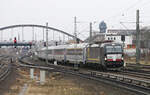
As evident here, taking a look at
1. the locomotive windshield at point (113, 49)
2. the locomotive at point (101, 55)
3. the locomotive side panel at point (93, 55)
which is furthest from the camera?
the locomotive side panel at point (93, 55)

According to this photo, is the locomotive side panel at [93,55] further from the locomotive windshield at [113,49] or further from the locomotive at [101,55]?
the locomotive windshield at [113,49]

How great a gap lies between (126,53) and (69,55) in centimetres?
2864

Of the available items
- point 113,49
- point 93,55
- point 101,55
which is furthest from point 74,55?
point 113,49

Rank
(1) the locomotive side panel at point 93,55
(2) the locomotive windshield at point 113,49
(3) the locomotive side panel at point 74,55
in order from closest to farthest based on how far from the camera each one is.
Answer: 1. (2) the locomotive windshield at point 113,49
2. (1) the locomotive side panel at point 93,55
3. (3) the locomotive side panel at point 74,55

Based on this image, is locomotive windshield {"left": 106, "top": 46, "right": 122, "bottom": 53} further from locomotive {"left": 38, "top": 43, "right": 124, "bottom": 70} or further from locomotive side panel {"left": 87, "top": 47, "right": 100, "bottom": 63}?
locomotive side panel {"left": 87, "top": 47, "right": 100, "bottom": 63}

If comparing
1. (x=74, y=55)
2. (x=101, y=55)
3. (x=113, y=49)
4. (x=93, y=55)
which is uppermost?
(x=113, y=49)

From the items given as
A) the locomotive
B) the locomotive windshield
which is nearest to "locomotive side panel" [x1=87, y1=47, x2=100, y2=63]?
the locomotive

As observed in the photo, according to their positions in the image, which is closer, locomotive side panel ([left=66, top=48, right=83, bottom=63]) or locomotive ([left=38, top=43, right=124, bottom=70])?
Result: locomotive ([left=38, top=43, right=124, bottom=70])

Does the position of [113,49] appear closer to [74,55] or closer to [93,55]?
[93,55]

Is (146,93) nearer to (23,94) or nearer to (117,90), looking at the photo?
(117,90)

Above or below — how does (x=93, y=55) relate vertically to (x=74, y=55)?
above

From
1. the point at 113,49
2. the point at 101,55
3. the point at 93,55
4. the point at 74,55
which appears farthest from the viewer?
the point at 74,55

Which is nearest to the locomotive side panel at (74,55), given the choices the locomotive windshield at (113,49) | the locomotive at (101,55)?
the locomotive at (101,55)

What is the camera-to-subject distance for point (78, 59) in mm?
41719
